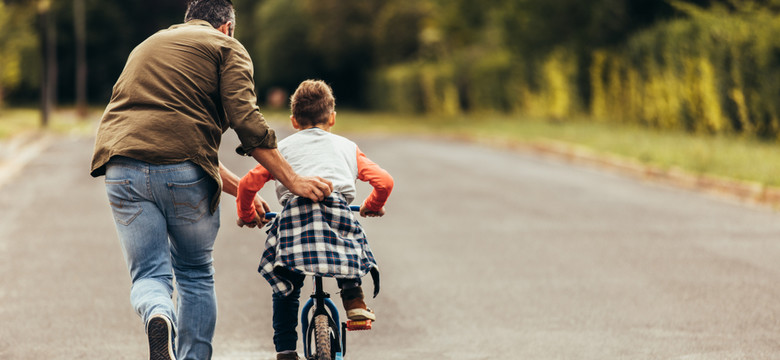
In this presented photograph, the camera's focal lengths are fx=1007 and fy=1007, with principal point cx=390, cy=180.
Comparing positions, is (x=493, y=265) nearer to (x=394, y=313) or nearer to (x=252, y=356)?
(x=394, y=313)

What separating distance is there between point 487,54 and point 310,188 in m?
33.5

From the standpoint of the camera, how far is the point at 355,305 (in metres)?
4.23

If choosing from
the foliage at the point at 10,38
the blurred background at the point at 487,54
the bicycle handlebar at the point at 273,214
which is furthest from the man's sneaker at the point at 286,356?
the foliage at the point at 10,38

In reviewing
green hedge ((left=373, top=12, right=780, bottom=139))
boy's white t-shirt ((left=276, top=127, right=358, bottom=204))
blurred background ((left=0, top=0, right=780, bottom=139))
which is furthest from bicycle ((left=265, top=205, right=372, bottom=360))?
→ blurred background ((left=0, top=0, right=780, bottom=139))

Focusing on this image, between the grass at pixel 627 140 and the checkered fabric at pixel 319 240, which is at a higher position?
the checkered fabric at pixel 319 240

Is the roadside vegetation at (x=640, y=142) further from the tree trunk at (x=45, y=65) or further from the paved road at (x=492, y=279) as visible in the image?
the tree trunk at (x=45, y=65)

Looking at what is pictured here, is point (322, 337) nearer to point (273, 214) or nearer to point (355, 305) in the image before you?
point (355, 305)

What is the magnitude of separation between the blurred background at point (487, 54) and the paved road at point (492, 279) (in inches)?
254

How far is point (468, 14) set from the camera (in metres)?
38.5

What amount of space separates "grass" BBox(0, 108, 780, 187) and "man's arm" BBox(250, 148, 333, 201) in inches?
377

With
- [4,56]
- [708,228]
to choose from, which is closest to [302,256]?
[708,228]

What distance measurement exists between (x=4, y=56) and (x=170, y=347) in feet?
94.1

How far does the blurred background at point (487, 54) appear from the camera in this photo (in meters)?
18.8

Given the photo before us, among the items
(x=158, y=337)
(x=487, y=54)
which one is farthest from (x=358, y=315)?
(x=487, y=54)
